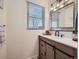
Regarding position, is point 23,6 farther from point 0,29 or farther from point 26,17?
point 0,29

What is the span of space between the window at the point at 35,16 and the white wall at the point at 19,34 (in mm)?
147

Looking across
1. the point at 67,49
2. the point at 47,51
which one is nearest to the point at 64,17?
the point at 47,51

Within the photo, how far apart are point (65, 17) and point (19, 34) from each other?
131cm

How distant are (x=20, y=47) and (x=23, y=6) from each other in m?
1.17

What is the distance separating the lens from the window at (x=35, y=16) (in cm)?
352

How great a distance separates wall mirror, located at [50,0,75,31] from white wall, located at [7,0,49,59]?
27.2 inches

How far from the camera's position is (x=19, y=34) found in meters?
3.14

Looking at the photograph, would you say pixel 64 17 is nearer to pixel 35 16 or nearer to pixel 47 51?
pixel 47 51

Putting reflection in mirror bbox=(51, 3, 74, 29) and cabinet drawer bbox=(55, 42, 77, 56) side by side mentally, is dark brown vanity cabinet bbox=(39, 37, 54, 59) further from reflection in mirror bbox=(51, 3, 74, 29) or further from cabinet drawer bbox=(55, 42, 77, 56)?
reflection in mirror bbox=(51, 3, 74, 29)

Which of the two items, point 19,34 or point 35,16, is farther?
point 35,16

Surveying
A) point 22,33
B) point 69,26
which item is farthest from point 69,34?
point 22,33

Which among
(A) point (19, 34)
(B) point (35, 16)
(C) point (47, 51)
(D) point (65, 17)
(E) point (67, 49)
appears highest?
(B) point (35, 16)

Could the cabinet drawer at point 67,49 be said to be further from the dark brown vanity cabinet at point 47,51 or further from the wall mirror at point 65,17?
the wall mirror at point 65,17

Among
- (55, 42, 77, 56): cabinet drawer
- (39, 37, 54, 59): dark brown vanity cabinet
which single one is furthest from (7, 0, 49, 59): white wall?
(55, 42, 77, 56): cabinet drawer
